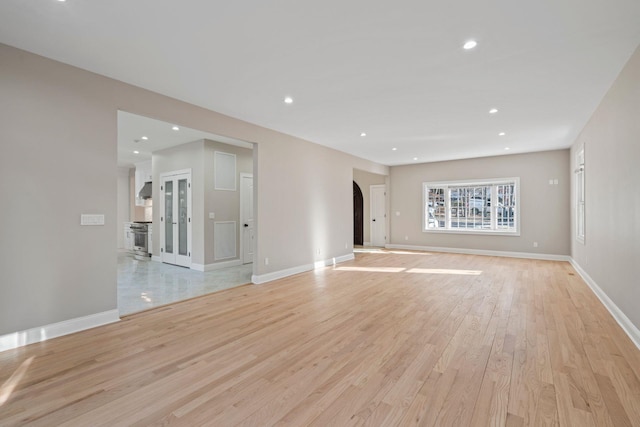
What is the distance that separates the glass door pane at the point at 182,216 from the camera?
694cm

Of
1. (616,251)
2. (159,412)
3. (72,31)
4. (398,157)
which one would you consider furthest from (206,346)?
(398,157)

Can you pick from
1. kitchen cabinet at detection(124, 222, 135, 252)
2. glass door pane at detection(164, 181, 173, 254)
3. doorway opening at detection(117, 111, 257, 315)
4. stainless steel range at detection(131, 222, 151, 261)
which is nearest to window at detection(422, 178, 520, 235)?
doorway opening at detection(117, 111, 257, 315)

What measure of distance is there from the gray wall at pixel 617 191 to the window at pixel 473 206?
3.31 meters

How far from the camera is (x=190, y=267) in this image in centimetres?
670

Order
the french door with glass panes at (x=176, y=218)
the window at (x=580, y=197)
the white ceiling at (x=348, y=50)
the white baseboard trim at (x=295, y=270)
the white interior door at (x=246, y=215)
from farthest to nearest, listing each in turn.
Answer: the white interior door at (x=246, y=215) < the french door with glass panes at (x=176, y=218) < the window at (x=580, y=197) < the white baseboard trim at (x=295, y=270) < the white ceiling at (x=348, y=50)

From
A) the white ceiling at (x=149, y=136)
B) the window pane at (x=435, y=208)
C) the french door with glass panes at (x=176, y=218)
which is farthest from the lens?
the window pane at (x=435, y=208)

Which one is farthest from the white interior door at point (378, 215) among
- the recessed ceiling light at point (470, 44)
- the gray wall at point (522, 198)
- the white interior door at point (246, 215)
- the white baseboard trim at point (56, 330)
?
the white baseboard trim at point (56, 330)

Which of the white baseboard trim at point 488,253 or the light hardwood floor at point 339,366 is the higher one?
the white baseboard trim at point 488,253

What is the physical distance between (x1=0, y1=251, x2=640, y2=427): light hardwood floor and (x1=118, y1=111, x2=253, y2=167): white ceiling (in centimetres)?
313

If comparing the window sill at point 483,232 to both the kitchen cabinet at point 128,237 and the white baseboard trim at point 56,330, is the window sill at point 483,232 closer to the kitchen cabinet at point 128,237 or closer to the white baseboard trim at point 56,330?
the white baseboard trim at point 56,330

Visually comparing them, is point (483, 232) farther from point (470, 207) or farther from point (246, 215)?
point (246, 215)

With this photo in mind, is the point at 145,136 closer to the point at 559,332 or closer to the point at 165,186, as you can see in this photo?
the point at 165,186

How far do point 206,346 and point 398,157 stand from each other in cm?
709

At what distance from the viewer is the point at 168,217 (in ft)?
24.2
